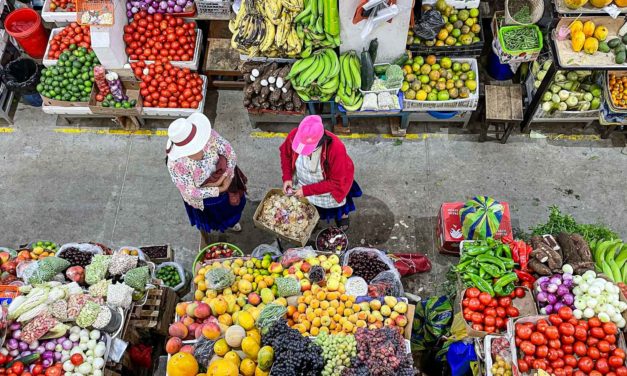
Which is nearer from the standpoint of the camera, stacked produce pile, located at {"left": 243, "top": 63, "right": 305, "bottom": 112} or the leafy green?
the leafy green

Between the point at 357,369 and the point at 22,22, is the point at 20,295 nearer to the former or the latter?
the point at 357,369

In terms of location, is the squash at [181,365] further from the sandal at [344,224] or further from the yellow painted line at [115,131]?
the yellow painted line at [115,131]

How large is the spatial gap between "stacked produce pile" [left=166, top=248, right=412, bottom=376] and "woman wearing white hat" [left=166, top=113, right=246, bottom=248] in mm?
710

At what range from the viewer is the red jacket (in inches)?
196

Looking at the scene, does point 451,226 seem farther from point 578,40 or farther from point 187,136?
point 187,136

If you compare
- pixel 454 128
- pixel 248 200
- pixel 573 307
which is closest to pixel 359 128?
pixel 454 128

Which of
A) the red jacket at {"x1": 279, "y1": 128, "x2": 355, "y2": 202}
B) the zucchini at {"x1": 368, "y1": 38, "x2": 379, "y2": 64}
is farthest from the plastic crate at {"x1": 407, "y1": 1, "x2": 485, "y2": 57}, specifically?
the red jacket at {"x1": 279, "y1": 128, "x2": 355, "y2": 202}

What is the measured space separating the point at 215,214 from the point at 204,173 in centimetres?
76

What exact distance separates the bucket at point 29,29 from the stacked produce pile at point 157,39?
1.33 meters

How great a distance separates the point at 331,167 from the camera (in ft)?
16.8

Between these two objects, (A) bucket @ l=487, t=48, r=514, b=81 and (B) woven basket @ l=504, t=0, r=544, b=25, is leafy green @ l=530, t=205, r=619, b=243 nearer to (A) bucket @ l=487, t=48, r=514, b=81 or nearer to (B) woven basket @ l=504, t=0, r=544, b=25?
(A) bucket @ l=487, t=48, r=514, b=81

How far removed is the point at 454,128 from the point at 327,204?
8.23 feet

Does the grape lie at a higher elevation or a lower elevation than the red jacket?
lower

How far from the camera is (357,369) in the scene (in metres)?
3.80
